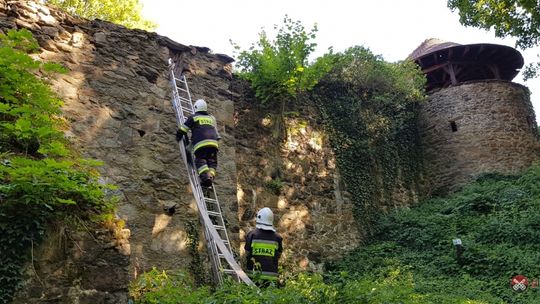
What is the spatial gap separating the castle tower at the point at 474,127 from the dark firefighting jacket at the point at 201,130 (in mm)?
9015

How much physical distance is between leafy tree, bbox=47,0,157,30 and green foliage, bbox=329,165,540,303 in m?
13.8

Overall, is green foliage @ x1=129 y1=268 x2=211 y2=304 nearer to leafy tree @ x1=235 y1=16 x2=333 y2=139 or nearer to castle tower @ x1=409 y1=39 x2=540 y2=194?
leafy tree @ x1=235 y1=16 x2=333 y2=139

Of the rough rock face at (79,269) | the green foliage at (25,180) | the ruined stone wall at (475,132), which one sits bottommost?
the rough rock face at (79,269)

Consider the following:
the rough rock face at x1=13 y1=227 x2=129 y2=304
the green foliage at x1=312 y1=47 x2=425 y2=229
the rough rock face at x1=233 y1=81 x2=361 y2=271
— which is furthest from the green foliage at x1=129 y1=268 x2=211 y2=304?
the green foliage at x1=312 y1=47 x2=425 y2=229

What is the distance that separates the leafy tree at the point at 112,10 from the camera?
17859 millimetres

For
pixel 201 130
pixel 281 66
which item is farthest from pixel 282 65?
pixel 201 130

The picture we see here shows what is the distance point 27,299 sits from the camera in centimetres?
291

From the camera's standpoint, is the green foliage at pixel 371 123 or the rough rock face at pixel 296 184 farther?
the green foliage at pixel 371 123

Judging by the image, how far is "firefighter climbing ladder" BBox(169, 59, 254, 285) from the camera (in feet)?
17.2

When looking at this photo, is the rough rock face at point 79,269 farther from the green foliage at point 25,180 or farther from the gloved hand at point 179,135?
the gloved hand at point 179,135

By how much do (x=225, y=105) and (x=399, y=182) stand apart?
638cm

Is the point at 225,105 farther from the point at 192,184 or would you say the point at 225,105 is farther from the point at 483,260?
the point at 483,260

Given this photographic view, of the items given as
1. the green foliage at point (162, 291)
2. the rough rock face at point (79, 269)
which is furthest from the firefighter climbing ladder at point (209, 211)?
the rough rock face at point (79, 269)

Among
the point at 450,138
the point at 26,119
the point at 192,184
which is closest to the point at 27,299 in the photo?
the point at 26,119
